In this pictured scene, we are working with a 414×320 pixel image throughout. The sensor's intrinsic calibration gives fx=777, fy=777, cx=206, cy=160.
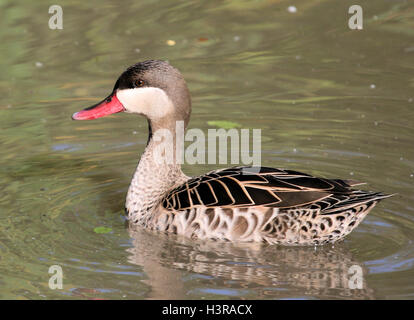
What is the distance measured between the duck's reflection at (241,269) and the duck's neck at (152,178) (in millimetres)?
409

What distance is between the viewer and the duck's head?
7.96 meters

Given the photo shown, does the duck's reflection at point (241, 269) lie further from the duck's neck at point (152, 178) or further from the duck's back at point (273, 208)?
the duck's neck at point (152, 178)

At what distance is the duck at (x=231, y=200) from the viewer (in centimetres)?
725

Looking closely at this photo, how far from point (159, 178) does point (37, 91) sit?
4.51m

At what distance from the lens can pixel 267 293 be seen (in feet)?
21.0

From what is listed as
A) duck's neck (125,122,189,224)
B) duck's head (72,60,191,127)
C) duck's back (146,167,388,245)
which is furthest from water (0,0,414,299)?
duck's head (72,60,191,127)

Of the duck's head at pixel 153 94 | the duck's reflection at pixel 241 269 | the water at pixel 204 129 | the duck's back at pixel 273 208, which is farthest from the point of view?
the duck's head at pixel 153 94

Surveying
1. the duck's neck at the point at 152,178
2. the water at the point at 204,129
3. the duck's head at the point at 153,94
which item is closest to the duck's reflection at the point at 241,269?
the water at the point at 204,129

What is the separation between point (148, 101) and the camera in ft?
26.5

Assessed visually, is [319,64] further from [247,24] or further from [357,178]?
[357,178]

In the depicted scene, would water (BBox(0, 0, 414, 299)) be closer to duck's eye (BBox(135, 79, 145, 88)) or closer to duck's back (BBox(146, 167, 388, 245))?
duck's back (BBox(146, 167, 388, 245))

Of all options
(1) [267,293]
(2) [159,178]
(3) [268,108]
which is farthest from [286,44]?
(1) [267,293]

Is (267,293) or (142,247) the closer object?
(267,293)

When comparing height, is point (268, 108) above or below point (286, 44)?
below
